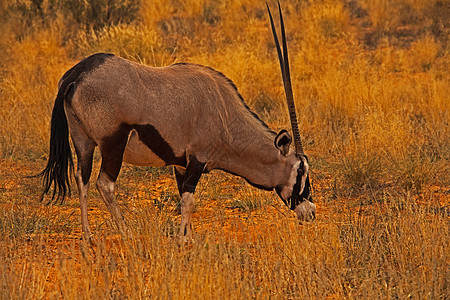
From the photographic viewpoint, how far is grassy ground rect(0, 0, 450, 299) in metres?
4.11

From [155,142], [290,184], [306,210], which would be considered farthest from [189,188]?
[306,210]

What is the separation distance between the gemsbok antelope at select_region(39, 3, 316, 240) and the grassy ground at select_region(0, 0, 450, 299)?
35 centimetres

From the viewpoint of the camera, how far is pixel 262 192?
724cm

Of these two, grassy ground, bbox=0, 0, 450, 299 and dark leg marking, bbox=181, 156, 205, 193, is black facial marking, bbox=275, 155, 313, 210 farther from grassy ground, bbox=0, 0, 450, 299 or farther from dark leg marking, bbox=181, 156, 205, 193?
dark leg marking, bbox=181, 156, 205, 193

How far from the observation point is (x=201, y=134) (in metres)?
5.73

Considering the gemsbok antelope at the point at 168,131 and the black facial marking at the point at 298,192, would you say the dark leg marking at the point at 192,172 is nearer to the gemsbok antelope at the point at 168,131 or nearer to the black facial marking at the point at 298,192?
the gemsbok antelope at the point at 168,131

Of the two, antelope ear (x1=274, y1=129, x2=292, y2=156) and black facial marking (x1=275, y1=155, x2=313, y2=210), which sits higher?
antelope ear (x1=274, y1=129, x2=292, y2=156)

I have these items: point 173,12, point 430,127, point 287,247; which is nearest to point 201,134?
point 287,247

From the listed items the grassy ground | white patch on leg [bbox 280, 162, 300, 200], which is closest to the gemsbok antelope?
white patch on leg [bbox 280, 162, 300, 200]

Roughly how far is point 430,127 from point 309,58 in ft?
14.5

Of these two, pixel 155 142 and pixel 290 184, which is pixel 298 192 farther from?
pixel 155 142

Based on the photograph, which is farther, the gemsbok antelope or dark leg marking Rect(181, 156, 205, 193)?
dark leg marking Rect(181, 156, 205, 193)

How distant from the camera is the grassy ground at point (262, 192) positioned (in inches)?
162

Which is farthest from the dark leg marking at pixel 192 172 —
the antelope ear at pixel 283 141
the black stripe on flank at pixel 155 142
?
the antelope ear at pixel 283 141
